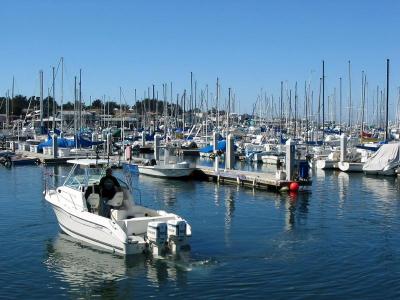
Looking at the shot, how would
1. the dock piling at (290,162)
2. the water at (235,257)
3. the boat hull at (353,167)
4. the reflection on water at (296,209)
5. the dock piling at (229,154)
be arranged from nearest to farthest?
the water at (235,257)
the reflection on water at (296,209)
the dock piling at (290,162)
the dock piling at (229,154)
the boat hull at (353,167)

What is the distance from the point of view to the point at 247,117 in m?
120

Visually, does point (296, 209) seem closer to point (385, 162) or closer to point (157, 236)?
point (157, 236)

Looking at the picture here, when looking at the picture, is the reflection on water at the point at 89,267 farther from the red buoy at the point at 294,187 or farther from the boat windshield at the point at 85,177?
the red buoy at the point at 294,187

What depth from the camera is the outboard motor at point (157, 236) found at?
16.3 m

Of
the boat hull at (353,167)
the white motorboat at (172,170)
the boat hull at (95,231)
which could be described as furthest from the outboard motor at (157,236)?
the boat hull at (353,167)

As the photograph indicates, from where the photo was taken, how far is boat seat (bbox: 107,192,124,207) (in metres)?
19.5

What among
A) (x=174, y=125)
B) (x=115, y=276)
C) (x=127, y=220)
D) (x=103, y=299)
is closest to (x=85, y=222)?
(x=127, y=220)

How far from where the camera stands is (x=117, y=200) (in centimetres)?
1962

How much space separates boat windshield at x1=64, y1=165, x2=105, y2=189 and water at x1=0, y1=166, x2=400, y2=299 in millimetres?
2054

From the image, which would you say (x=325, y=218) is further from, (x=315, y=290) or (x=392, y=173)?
(x=392, y=173)

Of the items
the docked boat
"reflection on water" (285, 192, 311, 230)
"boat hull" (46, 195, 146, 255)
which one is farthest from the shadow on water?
the docked boat

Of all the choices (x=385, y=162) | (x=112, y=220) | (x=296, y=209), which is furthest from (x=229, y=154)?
(x=112, y=220)

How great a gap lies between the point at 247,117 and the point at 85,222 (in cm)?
10268

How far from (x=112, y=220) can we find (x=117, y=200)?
1.99 meters
